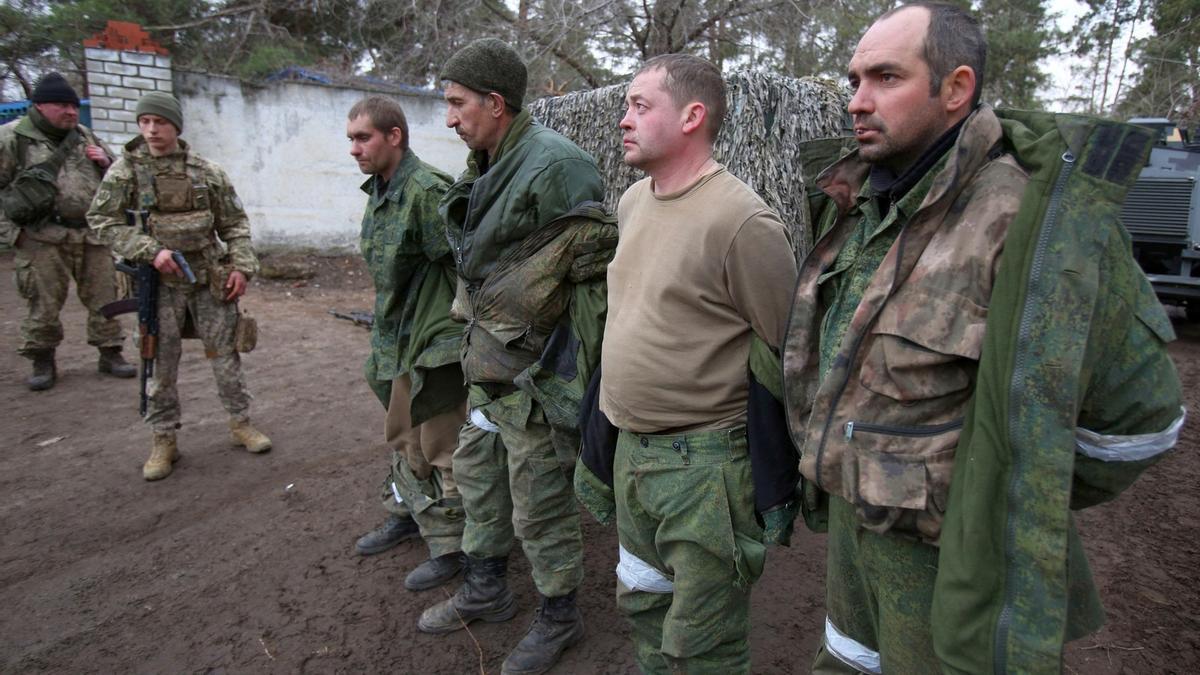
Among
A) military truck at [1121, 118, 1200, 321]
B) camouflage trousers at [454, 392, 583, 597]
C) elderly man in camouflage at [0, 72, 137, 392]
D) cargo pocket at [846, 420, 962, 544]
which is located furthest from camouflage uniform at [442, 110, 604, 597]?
military truck at [1121, 118, 1200, 321]

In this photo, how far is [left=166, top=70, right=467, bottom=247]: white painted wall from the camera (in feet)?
31.1

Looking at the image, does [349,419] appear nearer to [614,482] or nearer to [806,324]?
[614,482]

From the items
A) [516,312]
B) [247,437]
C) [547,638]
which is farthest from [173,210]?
[547,638]

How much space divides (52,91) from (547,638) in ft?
18.2

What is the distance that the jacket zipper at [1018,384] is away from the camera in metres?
1.17

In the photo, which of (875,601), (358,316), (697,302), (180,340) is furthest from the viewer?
(358,316)

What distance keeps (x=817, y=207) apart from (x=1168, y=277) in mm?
8226

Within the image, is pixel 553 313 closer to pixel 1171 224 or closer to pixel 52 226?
pixel 52 226

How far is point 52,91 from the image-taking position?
5.29 m

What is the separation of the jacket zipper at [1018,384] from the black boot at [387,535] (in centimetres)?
274

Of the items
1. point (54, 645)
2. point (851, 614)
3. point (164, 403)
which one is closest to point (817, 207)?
point (851, 614)

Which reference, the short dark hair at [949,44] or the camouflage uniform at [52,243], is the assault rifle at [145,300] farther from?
the short dark hair at [949,44]

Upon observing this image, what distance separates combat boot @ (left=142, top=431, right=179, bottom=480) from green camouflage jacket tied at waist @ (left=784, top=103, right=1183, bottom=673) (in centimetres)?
404

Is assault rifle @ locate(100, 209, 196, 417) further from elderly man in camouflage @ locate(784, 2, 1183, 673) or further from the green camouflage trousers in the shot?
elderly man in camouflage @ locate(784, 2, 1183, 673)
